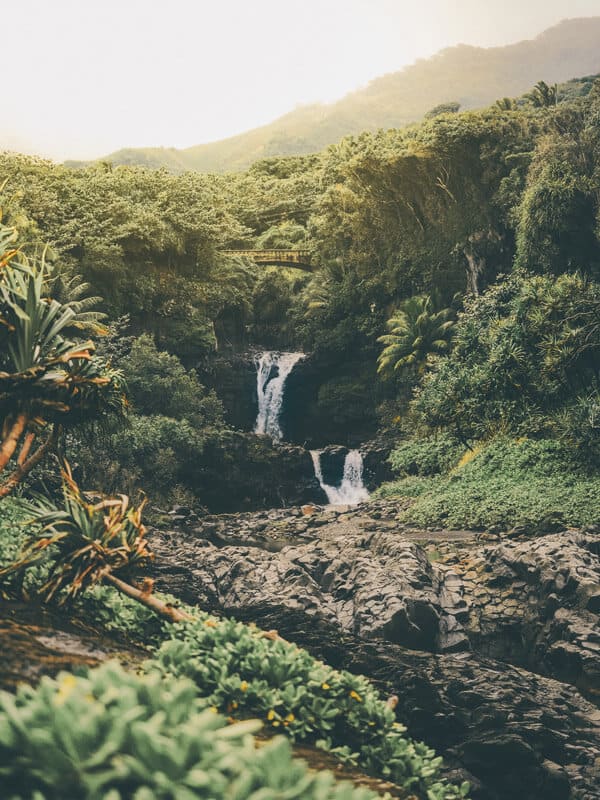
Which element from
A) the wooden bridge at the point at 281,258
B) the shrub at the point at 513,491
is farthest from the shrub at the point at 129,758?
the wooden bridge at the point at 281,258

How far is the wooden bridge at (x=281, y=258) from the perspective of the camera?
105ft

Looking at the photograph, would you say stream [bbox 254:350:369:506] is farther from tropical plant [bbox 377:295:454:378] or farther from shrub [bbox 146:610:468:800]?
shrub [bbox 146:610:468:800]

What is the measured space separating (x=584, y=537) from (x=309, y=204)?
3070 cm

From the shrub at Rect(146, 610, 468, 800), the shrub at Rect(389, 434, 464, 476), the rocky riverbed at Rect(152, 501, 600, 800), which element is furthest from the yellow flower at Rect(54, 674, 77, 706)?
the shrub at Rect(389, 434, 464, 476)

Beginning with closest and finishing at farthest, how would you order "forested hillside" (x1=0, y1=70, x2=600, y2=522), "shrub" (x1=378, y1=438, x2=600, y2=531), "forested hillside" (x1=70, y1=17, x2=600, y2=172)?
"shrub" (x1=378, y1=438, x2=600, y2=531), "forested hillside" (x1=0, y1=70, x2=600, y2=522), "forested hillside" (x1=70, y1=17, x2=600, y2=172)

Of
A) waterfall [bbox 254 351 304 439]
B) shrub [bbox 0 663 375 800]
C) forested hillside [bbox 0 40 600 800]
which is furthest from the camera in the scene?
waterfall [bbox 254 351 304 439]

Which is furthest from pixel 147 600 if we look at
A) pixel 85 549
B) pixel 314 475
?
pixel 314 475

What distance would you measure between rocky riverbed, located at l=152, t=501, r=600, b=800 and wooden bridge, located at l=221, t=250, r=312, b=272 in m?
20.2

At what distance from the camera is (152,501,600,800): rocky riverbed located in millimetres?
6719

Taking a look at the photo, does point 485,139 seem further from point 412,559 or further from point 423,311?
point 412,559

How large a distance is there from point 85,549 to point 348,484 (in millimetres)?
18091

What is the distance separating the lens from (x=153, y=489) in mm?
18547

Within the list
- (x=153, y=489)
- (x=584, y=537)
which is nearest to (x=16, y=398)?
(x=584, y=537)

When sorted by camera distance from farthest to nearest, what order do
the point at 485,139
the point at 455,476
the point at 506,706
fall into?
the point at 485,139, the point at 455,476, the point at 506,706
